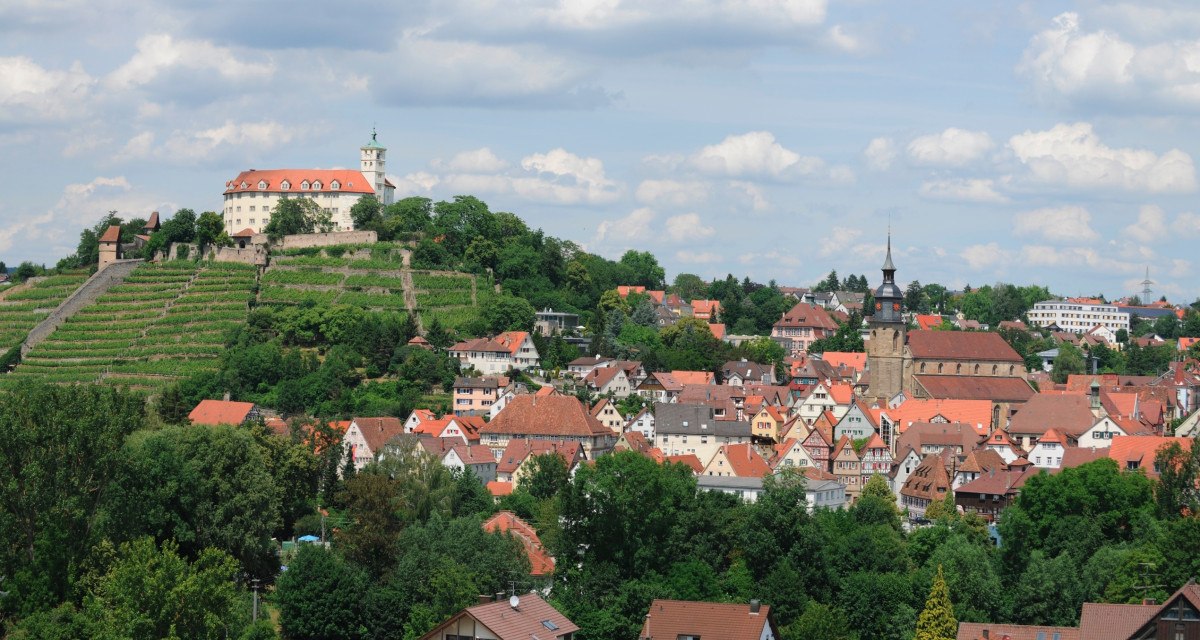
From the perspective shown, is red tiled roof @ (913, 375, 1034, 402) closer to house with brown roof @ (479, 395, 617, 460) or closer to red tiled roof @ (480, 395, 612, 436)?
house with brown roof @ (479, 395, 617, 460)

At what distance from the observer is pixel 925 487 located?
260 ft

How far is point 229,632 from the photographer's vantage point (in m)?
46.3

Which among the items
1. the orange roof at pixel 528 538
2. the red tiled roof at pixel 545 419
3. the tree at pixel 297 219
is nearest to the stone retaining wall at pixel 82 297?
the tree at pixel 297 219

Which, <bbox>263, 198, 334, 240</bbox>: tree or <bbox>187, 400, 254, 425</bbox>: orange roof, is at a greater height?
<bbox>263, 198, 334, 240</bbox>: tree

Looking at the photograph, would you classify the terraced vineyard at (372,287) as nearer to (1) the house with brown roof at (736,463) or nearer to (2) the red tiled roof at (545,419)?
(2) the red tiled roof at (545,419)

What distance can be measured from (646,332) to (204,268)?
3261 centimetres

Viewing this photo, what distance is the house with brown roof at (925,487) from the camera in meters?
77.9

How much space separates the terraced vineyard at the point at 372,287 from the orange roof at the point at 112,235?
41.5ft

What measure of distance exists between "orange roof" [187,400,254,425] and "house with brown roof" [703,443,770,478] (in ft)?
85.8

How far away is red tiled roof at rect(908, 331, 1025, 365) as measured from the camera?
10625cm

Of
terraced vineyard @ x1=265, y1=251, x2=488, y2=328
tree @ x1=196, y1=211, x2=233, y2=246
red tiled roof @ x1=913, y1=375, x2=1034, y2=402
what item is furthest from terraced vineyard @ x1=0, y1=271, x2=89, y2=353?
red tiled roof @ x1=913, y1=375, x2=1034, y2=402

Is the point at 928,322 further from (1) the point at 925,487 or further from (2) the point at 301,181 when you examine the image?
(1) the point at 925,487

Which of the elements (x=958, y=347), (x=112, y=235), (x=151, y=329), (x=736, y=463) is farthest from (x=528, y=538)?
(x=112, y=235)

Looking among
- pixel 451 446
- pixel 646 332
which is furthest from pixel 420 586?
pixel 646 332
